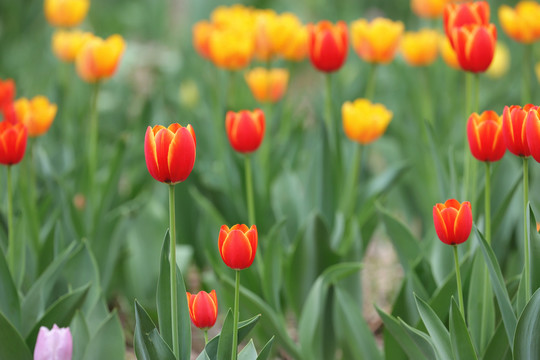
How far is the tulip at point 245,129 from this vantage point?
135 centimetres

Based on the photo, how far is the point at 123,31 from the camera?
14.3ft

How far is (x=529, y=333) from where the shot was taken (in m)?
1.04

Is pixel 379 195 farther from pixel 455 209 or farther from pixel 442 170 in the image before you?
pixel 455 209

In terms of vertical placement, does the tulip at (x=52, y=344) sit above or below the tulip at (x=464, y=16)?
below

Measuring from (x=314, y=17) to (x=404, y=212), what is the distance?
278 cm

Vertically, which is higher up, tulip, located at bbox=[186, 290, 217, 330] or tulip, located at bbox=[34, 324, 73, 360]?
tulip, located at bbox=[186, 290, 217, 330]

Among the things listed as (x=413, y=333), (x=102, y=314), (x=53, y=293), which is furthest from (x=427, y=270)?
(x=53, y=293)

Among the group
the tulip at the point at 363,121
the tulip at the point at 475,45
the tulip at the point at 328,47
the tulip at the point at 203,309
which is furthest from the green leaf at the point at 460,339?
the tulip at the point at 328,47

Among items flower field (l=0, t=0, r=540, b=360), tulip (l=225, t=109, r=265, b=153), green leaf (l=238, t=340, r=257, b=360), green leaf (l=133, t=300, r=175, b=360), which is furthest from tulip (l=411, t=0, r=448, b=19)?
green leaf (l=133, t=300, r=175, b=360)

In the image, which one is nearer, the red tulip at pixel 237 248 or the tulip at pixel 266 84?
the red tulip at pixel 237 248

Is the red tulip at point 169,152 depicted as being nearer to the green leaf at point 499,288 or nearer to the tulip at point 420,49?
the green leaf at point 499,288

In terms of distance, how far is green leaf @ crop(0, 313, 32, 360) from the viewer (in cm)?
118

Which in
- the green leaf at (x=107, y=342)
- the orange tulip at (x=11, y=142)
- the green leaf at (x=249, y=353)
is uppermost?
the orange tulip at (x=11, y=142)

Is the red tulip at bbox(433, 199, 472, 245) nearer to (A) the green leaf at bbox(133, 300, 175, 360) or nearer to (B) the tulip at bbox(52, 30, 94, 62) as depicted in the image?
(A) the green leaf at bbox(133, 300, 175, 360)
